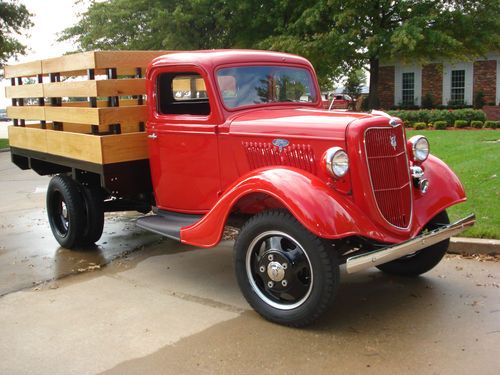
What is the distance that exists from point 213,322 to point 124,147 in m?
2.12

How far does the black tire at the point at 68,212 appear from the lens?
5773 millimetres

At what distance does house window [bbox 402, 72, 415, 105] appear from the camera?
2598 cm

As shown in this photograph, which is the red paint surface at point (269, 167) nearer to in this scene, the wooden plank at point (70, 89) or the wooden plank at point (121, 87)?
the wooden plank at point (121, 87)

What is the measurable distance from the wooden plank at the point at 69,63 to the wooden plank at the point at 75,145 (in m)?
0.67

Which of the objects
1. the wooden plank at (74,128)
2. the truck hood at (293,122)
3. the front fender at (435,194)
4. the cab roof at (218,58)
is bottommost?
the front fender at (435,194)

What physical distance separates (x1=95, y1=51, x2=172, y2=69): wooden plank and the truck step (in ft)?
4.99

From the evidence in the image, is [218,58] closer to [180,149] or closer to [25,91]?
[180,149]

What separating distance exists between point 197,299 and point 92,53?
8.37ft

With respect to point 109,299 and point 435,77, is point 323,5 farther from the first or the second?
point 109,299

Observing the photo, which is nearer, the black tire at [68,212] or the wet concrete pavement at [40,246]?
the wet concrete pavement at [40,246]

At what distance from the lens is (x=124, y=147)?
5.21 meters

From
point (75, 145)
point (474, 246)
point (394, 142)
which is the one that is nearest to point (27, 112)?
point (75, 145)

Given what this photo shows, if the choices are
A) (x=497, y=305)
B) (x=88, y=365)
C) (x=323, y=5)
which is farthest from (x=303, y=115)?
(x=323, y=5)

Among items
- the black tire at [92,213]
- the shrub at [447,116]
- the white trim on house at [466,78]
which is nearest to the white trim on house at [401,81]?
the white trim on house at [466,78]
